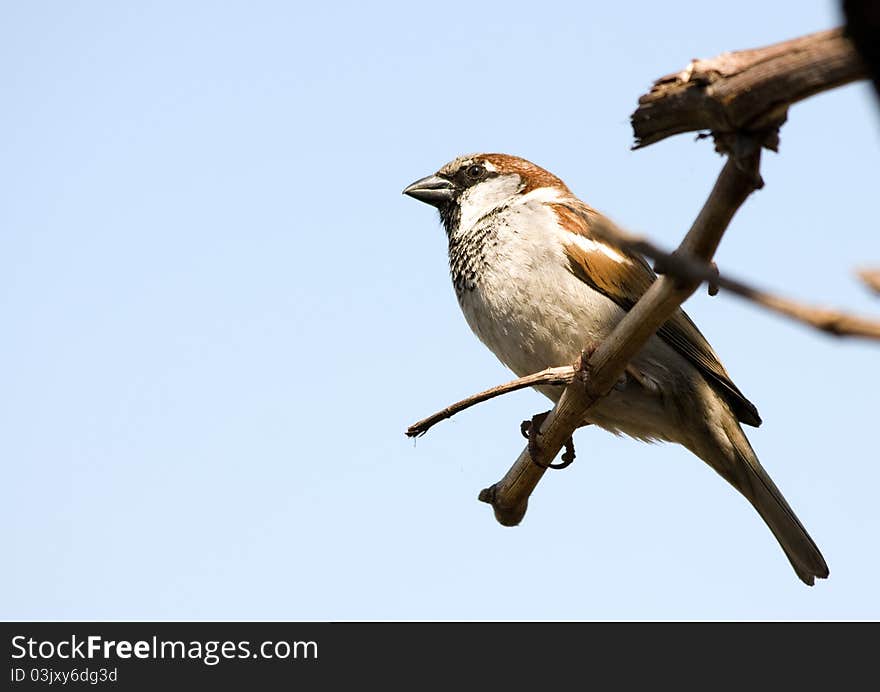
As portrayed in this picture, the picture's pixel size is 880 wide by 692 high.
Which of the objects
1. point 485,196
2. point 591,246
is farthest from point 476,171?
point 591,246

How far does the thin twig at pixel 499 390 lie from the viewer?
2820mm

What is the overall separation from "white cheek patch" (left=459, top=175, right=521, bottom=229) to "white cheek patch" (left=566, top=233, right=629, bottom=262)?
43 cm

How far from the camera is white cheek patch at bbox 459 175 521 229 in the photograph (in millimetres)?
4387

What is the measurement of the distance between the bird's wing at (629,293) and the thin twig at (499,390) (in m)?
1.18

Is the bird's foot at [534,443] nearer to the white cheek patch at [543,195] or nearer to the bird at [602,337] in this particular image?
the bird at [602,337]

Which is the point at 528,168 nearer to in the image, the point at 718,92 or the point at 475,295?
the point at 475,295

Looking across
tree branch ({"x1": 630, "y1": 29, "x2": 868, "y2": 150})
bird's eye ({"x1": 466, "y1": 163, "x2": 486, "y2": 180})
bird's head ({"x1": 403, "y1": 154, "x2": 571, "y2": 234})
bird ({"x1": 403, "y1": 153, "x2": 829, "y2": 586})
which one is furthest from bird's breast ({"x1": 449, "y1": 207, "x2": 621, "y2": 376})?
tree branch ({"x1": 630, "y1": 29, "x2": 868, "y2": 150})

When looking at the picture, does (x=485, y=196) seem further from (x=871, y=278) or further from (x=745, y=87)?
(x=871, y=278)

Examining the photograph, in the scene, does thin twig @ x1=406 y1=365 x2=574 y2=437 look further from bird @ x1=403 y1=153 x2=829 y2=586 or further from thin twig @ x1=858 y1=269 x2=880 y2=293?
thin twig @ x1=858 y1=269 x2=880 y2=293

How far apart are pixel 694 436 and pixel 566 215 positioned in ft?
3.42

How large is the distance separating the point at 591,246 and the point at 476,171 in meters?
0.88

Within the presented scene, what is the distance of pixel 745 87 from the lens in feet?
5.75
